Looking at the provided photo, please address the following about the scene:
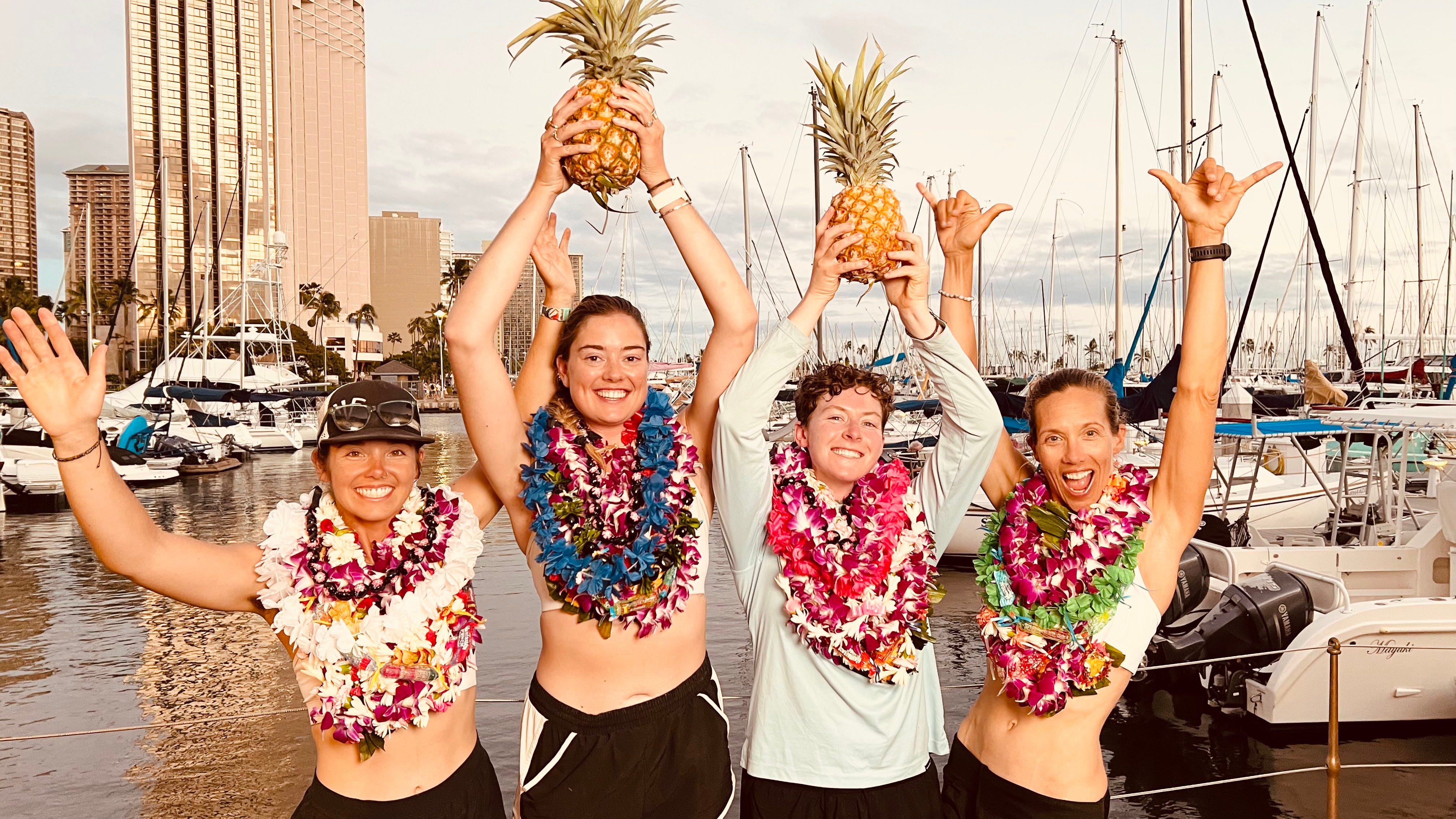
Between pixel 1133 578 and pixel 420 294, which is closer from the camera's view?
pixel 1133 578

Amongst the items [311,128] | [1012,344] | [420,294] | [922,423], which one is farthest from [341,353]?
[922,423]

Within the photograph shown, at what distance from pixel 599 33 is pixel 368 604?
1.76m

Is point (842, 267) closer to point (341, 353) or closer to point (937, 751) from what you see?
point (937, 751)

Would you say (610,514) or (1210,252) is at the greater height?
(1210,252)

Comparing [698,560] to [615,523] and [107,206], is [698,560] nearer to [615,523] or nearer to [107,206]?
[615,523]

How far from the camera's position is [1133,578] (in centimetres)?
278

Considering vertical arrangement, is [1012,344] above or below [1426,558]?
above

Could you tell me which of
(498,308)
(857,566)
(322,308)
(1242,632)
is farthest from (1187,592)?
(322,308)

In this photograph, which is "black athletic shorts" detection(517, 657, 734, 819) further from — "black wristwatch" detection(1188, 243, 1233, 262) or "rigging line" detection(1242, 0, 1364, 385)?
"rigging line" detection(1242, 0, 1364, 385)

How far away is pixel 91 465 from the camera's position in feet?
7.36

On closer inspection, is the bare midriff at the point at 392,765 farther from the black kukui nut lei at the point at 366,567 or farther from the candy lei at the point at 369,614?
the black kukui nut lei at the point at 366,567

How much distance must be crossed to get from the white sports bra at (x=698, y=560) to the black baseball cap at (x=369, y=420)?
498mm

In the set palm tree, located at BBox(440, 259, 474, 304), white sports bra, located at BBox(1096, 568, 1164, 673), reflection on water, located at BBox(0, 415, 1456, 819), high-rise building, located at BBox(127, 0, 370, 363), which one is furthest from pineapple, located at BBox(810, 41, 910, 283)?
high-rise building, located at BBox(127, 0, 370, 363)

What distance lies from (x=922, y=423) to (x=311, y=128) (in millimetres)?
116371
